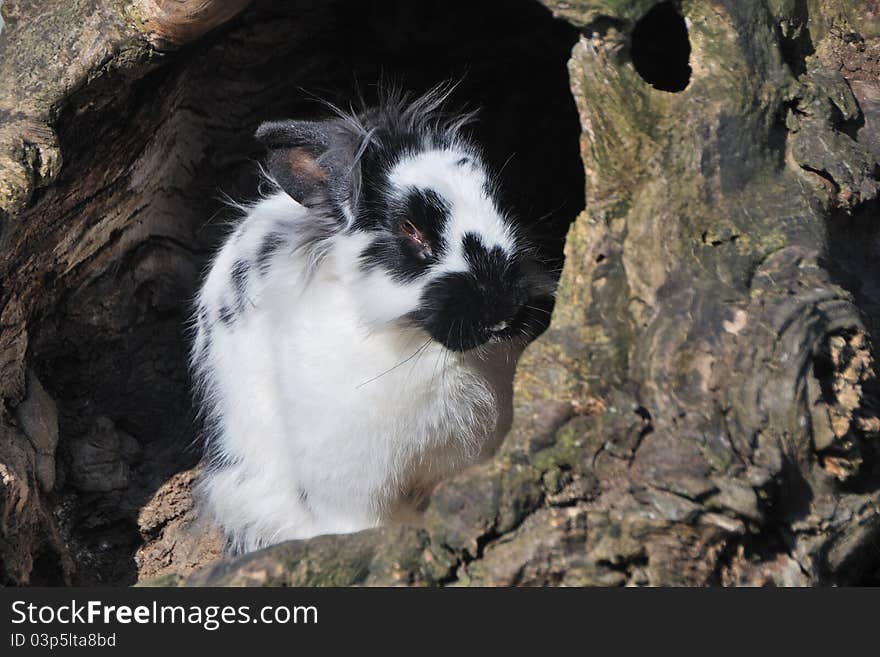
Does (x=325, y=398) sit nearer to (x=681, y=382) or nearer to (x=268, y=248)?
(x=268, y=248)

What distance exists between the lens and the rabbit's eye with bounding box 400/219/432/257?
13.0 feet

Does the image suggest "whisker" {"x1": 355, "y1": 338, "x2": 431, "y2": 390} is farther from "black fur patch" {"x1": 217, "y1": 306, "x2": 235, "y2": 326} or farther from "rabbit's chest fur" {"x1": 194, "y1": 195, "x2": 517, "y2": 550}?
"black fur patch" {"x1": 217, "y1": 306, "x2": 235, "y2": 326}

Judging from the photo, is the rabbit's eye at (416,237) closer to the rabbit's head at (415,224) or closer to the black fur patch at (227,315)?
the rabbit's head at (415,224)

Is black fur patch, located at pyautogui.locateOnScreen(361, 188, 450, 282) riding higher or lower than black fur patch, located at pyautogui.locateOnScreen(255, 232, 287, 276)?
lower

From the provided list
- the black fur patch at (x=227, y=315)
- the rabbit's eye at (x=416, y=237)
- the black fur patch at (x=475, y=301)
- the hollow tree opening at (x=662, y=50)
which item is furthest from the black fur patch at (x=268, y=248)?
the hollow tree opening at (x=662, y=50)

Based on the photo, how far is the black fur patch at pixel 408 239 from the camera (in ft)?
13.0

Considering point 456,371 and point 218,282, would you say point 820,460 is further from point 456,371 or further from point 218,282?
point 218,282

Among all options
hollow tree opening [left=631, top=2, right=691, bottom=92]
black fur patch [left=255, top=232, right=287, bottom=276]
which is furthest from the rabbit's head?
hollow tree opening [left=631, top=2, right=691, bottom=92]

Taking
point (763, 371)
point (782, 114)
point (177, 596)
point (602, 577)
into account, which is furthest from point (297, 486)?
point (782, 114)

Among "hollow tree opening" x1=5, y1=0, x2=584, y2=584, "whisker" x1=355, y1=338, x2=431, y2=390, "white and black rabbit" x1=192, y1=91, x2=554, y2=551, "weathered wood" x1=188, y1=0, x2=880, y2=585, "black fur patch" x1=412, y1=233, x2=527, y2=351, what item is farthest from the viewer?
"hollow tree opening" x1=5, y1=0, x2=584, y2=584

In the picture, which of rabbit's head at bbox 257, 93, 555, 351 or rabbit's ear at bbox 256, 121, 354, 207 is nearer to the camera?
rabbit's head at bbox 257, 93, 555, 351

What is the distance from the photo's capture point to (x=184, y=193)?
5.70 m

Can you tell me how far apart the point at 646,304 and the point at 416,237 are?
1.08 meters

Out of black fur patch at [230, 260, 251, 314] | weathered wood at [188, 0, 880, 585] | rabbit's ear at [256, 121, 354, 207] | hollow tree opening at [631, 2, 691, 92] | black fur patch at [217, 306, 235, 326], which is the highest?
hollow tree opening at [631, 2, 691, 92]
